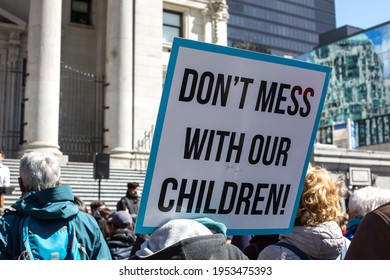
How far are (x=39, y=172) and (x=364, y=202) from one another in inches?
115

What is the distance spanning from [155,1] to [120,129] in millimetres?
6626

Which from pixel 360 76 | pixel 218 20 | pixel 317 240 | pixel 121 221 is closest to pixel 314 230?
pixel 317 240

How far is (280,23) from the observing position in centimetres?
12812

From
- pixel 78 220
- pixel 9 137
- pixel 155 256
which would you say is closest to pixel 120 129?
pixel 9 137

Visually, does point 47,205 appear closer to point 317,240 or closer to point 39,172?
point 39,172

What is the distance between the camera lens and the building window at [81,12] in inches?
1005

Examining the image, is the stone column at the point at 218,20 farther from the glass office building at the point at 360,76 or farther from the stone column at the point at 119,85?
the glass office building at the point at 360,76

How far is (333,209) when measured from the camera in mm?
3484

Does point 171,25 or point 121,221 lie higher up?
point 171,25

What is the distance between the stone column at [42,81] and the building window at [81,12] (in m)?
5.82

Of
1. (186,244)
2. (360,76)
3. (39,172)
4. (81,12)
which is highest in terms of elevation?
(360,76)

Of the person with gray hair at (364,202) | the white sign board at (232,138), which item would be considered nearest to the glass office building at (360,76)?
the person with gray hair at (364,202)

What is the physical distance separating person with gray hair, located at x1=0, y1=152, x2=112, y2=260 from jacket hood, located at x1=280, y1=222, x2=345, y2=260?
1.31 metres
